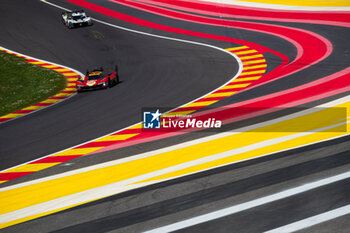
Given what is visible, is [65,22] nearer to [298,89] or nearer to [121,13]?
[121,13]

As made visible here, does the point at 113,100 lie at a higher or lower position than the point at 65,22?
lower

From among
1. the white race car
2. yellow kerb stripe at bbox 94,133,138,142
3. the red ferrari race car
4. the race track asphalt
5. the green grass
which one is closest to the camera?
yellow kerb stripe at bbox 94,133,138,142

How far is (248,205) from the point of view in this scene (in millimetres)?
8539

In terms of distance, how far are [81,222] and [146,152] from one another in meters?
4.15

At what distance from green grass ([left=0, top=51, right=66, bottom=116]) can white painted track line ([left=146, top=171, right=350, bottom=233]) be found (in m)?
13.2

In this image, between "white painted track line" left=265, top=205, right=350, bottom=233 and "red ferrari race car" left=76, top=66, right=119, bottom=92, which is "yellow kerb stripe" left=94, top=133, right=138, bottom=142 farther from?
"white painted track line" left=265, top=205, right=350, bottom=233

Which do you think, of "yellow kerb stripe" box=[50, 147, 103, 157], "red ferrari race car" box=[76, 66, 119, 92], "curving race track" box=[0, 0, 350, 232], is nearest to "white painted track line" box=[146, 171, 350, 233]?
"curving race track" box=[0, 0, 350, 232]

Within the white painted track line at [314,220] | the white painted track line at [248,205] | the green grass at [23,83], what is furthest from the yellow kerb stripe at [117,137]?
the white painted track line at [314,220]

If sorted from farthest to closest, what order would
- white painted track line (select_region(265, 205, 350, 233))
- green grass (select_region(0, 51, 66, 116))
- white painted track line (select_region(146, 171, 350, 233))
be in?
green grass (select_region(0, 51, 66, 116))
white painted track line (select_region(146, 171, 350, 233))
white painted track line (select_region(265, 205, 350, 233))

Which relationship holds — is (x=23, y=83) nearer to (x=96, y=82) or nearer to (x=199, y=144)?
(x=96, y=82)

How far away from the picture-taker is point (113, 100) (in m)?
18.5

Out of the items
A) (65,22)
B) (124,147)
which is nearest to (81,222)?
(124,147)

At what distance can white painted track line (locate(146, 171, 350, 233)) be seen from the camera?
26.5 feet

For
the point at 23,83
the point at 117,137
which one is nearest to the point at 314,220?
the point at 117,137
